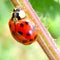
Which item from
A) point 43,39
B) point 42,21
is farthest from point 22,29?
point 43,39

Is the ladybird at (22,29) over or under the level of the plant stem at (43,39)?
under

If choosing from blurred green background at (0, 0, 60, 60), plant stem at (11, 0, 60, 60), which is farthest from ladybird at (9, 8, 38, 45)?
plant stem at (11, 0, 60, 60)

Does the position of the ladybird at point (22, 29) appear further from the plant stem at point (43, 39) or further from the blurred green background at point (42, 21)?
the plant stem at point (43, 39)

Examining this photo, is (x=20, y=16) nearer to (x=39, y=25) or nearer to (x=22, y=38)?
(x=22, y=38)

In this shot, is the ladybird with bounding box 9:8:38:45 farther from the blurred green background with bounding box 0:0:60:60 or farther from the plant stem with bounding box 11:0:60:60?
the plant stem with bounding box 11:0:60:60

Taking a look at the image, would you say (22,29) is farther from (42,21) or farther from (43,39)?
(43,39)

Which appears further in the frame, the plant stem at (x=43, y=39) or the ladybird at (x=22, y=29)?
the ladybird at (x=22, y=29)

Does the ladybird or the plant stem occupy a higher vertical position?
the plant stem

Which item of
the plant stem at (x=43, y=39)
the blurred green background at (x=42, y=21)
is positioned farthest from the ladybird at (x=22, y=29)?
the plant stem at (x=43, y=39)
